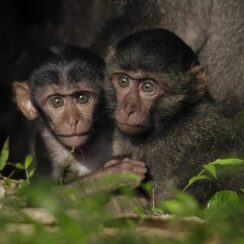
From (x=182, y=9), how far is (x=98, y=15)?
141 cm

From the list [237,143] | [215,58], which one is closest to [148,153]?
[237,143]

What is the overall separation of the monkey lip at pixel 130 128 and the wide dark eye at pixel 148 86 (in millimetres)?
332

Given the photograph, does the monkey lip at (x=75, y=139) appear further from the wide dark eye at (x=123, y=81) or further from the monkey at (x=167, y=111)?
the wide dark eye at (x=123, y=81)

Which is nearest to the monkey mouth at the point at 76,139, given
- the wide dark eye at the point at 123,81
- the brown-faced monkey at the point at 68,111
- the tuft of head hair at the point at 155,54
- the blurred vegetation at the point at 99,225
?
the brown-faced monkey at the point at 68,111

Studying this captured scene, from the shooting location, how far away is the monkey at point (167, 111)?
5.71m

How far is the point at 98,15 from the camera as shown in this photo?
856 centimetres

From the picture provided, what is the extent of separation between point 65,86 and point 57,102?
0.47 feet

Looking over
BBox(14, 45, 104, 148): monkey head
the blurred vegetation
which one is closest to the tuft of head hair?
BBox(14, 45, 104, 148): monkey head

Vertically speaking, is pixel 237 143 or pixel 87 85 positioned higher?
pixel 87 85

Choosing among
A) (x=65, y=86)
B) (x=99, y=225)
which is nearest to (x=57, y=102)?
(x=65, y=86)

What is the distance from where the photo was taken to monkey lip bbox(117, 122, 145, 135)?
5.48 metres

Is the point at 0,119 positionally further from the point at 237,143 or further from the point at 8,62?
the point at 237,143

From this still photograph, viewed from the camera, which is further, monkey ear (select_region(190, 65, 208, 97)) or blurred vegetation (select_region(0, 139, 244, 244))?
monkey ear (select_region(190, 65, 208, 97))

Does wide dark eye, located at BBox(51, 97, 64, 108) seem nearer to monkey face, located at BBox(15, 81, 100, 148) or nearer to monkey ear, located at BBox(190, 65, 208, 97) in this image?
monkey face, located at BBox(15, 81, 100, 148)
